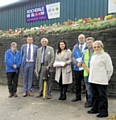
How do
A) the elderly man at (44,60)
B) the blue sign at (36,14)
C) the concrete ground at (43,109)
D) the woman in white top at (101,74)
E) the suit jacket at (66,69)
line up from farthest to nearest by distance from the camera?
the blue sign at (36,14) → the elderly man at (44,60) → the suit jacket at (66,69) → the concrete ground at (43,109) → the woman in white top at (101,74)

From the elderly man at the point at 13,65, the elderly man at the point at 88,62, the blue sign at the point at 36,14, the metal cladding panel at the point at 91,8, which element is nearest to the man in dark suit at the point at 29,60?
the elderly man at the point at 13,65

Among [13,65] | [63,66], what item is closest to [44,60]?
[63,66]

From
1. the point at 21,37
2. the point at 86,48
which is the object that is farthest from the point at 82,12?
the point at 86,48

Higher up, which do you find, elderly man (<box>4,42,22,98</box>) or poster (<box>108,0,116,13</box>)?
poster (<box>108,0,116,13</box>)

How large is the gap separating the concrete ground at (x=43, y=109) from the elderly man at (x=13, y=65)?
1.43 feet

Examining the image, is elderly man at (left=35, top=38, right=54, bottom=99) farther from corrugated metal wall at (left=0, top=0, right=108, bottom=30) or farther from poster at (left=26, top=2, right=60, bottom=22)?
poster at (left=26, top=2, right=60, bottom=22)

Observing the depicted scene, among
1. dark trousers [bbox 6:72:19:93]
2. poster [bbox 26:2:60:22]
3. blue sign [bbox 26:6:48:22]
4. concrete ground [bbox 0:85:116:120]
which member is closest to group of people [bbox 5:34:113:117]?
dark trousers [bbox 6:72:19:93]

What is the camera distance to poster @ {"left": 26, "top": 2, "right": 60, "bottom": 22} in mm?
11383

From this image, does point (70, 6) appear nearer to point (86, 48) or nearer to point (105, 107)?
point (86, 48)

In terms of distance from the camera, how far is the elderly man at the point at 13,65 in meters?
7.38

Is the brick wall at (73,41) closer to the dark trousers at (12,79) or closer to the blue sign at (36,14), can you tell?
Result: the dark trousers at (12,79)

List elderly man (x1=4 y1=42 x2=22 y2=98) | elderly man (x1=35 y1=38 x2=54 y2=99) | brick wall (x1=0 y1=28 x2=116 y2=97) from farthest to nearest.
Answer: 1. elderly man (x1=4 y1=42 x2=22 y2=98)
2. elderly man (x1=35 y1=38 x2=54 y2=99)
3. brick wall (x1=0 y1=28 x2=116 y2=97)

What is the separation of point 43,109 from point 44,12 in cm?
685

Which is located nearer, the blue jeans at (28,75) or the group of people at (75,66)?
the group of people at (75,66)
